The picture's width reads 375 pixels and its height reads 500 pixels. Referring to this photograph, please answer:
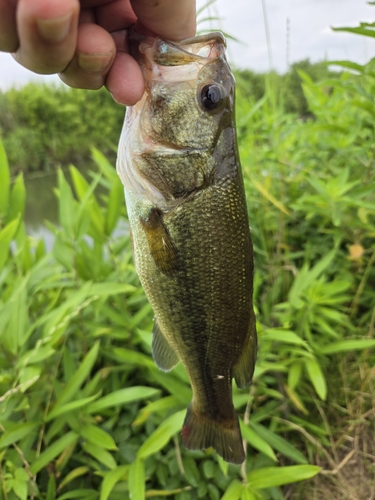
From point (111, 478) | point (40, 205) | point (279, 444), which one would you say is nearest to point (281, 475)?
point (279, 444)

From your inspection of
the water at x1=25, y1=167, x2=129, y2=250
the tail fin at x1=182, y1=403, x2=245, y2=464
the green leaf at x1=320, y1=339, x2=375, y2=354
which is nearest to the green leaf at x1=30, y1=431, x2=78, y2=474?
the tail fin at x1=182, y1=403, x2=245, y2=464

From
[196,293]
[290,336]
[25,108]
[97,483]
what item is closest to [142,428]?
[97,483]

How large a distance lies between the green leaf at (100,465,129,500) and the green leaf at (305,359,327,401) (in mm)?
1001

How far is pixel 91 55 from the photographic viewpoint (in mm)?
964

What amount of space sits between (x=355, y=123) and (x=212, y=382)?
6.97ft

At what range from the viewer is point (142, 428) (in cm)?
202

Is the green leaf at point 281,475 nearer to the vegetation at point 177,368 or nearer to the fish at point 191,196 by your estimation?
the vegetation at point 177,368

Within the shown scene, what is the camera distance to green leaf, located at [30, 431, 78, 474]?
161 centimetres

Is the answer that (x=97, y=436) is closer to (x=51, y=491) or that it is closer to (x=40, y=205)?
(x=51, y=491)

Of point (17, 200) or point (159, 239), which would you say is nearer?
point (159, 239)

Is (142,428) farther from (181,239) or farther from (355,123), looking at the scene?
(355,123)

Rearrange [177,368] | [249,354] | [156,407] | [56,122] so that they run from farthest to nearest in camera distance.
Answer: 1. [56,122]
2. [177,368]
3. [156,407]
4. [249,354]

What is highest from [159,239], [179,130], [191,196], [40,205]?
[179,130]

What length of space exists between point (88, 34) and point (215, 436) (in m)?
1.45
